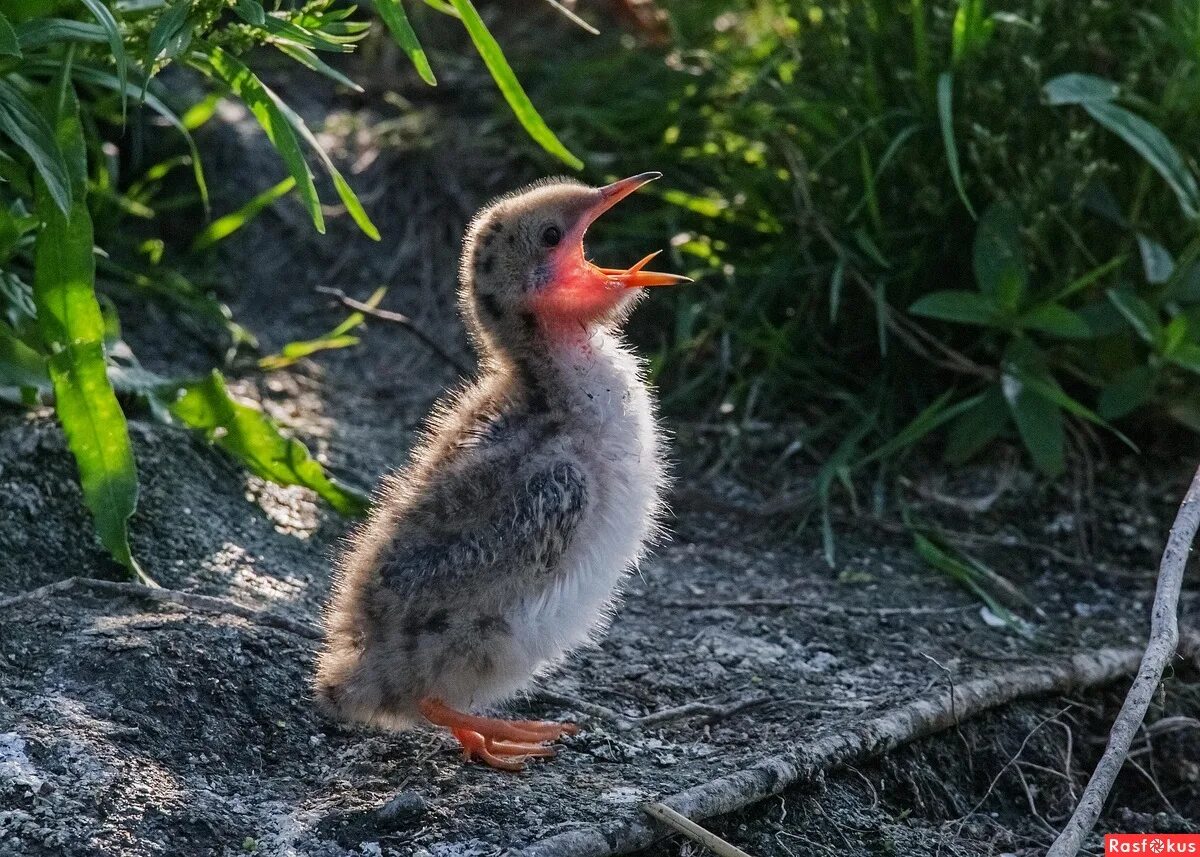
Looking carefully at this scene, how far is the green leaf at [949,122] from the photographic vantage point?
4.30 meters

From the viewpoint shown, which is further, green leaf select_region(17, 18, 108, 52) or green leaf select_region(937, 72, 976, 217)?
green leaf select_region(937, 72, 976, 217)

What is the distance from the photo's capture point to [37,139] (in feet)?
10.8

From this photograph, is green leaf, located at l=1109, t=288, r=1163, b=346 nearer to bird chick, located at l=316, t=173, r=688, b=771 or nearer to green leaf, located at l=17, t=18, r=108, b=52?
bird chick, located at l=316, t=173, r=688, b=771

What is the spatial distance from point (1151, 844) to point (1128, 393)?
1652 mm

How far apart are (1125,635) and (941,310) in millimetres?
1047

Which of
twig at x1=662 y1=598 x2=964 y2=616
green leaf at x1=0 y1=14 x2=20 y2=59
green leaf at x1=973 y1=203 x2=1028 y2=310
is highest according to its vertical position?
green leaf at x1=0 y1=14 x2=20 y2=59

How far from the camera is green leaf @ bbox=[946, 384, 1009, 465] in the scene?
15.2 ft

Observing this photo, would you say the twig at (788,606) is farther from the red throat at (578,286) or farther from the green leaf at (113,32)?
the green leaf at (113,32)

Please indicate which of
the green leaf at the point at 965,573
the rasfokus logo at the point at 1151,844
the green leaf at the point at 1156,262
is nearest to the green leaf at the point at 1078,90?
the green leaf at the point at 1156,262

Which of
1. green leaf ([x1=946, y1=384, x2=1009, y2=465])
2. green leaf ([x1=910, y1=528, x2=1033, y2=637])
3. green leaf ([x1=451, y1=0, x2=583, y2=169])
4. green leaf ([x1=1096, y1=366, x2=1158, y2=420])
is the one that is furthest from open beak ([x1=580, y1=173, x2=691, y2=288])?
green leaf ([x1=1096, y1=366, x2=1158, y2=420])

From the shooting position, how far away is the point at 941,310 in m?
4.48

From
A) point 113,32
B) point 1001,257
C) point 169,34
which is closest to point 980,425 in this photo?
point 1001,257

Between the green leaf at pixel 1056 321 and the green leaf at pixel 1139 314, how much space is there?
110 mm

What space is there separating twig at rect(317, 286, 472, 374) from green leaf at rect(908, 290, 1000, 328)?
151cm
